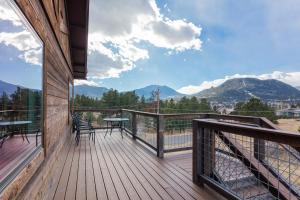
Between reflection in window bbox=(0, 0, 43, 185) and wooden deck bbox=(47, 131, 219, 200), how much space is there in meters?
1.08

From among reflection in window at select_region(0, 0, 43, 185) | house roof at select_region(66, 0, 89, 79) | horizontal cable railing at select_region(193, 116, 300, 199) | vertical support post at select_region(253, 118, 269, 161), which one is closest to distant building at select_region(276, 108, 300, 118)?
vertical support post at select_region(253, 118, 269, 161)

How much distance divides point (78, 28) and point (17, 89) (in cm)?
519

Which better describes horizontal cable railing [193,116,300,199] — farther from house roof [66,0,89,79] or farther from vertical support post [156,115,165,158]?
house roof [66,0,89,79]

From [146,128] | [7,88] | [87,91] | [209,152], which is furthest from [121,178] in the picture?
[87,91]

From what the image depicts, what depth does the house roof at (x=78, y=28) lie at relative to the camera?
5365mm

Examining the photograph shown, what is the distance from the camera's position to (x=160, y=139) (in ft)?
15.1

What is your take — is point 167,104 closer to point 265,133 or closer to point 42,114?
point 42,114

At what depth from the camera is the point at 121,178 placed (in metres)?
3.32

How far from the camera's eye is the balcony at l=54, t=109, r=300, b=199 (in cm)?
240

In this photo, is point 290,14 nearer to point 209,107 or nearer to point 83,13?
point 209,107

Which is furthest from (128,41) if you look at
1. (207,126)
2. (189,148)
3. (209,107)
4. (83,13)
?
(207,126)

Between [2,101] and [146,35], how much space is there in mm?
17473

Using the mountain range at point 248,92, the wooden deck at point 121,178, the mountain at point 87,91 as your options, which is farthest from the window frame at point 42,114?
the mountain at point 87,91

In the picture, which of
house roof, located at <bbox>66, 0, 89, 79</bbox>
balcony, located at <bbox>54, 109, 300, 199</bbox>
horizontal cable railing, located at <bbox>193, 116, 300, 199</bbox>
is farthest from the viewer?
house roof, located at <bbox>66, 0, 89, 79</bbox>
